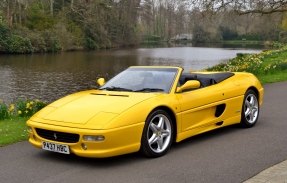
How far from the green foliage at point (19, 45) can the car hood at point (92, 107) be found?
50874mm

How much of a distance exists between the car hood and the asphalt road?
582mm

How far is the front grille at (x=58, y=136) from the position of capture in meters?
5.32

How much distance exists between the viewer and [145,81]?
22.0 ft

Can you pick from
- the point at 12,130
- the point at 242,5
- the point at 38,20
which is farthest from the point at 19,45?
the point at 12,130

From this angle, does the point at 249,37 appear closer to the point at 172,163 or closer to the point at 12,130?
the point at 12,130

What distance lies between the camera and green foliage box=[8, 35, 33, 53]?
54531mm

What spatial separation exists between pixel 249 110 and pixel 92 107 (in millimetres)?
3334

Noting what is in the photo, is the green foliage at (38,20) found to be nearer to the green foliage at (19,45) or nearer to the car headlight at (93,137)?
the green foliage at (19,45)

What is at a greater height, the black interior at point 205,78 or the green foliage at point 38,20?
the green foliage at point 38,20

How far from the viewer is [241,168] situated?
5.22 meters

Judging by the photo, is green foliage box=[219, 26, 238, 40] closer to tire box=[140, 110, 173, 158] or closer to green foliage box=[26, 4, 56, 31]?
green foliage box=[26, 4, 56, 31]

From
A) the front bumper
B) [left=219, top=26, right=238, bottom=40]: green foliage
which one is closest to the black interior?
the front bumper

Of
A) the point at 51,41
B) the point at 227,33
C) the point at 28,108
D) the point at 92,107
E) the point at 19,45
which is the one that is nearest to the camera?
the point at 92,107

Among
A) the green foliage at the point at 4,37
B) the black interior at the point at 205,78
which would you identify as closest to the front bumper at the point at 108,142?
the black interior at the point at 205,78
